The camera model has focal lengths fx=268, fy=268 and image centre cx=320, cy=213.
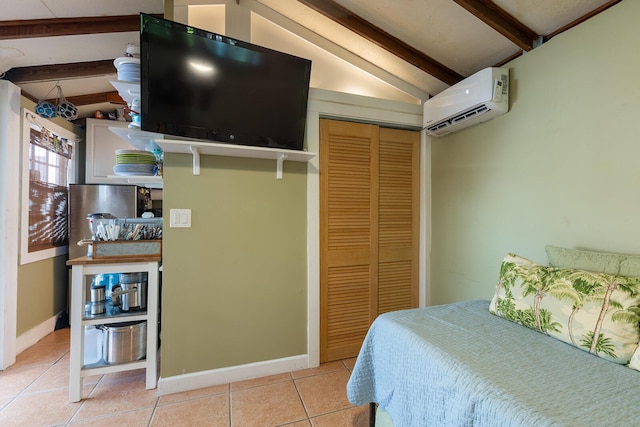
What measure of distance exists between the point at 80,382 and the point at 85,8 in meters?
2.40

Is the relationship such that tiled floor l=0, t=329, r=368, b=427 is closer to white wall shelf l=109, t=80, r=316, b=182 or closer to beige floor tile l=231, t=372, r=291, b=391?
beige floor tile l=231, t=372, r=291, b=391

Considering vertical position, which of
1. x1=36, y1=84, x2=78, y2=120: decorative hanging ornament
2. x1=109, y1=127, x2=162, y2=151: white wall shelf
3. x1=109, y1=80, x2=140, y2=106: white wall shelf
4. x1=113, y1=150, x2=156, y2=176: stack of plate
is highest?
x1=36, y1=84, x2=78, y2=120: decorative hanging ornament

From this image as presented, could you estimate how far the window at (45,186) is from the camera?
231cm

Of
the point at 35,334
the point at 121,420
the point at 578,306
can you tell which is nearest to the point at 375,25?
the point at 578,306

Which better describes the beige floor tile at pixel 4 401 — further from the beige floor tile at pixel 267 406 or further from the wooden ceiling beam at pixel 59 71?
the wooden ceiling beam at pixel 59 71

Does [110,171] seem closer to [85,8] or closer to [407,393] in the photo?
[85,8]

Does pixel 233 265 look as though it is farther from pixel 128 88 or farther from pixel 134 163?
pixel 128 88

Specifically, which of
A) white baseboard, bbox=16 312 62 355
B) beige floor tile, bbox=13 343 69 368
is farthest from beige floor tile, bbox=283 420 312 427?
white baseboard, bbox=16 312 62 355

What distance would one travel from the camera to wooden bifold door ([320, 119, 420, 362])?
7.14 ft

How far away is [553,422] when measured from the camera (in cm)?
70

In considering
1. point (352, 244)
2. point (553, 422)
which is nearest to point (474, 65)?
point (352, 244)

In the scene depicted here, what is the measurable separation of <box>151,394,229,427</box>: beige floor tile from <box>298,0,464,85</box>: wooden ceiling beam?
2695 millimetres

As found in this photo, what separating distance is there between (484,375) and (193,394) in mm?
1748

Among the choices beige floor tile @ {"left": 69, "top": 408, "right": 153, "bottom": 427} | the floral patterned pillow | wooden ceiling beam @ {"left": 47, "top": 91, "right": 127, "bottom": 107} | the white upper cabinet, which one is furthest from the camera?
the white upper cabinet
